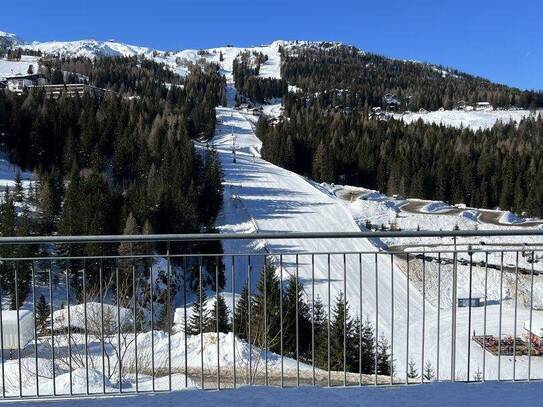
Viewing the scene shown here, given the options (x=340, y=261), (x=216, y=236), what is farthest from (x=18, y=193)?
(x=216, y=236)

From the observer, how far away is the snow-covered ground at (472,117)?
143m

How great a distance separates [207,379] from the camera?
851 cm

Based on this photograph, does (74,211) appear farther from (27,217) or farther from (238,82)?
(238,82)

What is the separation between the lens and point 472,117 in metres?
148

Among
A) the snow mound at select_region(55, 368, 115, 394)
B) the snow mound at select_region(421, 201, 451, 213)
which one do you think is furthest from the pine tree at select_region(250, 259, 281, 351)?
the snow mound at select_region(421, 201, 451, 213)

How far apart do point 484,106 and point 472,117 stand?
1525 centimetres

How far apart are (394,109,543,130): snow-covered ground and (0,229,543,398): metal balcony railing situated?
361 ft

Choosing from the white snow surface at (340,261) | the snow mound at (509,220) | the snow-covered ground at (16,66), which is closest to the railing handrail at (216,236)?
the white snow surface at (340,261)

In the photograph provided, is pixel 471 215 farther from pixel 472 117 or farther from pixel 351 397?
pixel 472 117

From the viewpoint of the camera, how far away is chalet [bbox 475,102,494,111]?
156 m

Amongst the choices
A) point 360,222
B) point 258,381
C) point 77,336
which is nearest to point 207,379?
point 258,381

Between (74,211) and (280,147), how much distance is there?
52.8 meters

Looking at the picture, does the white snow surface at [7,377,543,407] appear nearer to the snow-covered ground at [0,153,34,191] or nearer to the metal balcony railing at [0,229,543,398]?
the metal balcony railing at [0,229,543,398]

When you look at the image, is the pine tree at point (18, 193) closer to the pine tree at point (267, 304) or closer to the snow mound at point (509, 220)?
A: the pine tree at point (267, 304)
